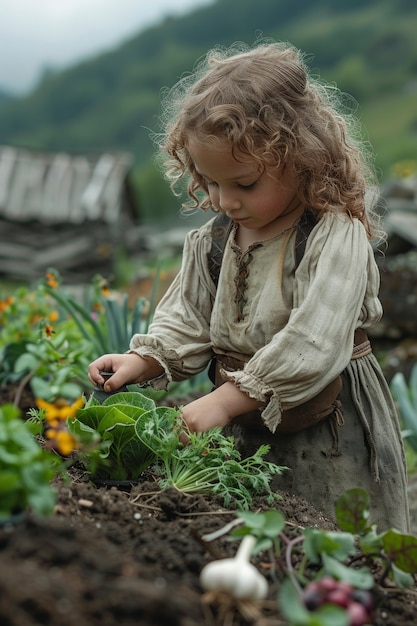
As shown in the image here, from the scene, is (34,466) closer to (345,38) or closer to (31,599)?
(31,599)

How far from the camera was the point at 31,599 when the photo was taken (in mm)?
1190

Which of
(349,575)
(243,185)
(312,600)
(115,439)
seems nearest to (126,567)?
(312,600)

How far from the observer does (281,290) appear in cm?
240

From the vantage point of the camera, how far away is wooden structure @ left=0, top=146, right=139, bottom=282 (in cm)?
1166

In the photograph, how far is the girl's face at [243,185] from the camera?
225cm

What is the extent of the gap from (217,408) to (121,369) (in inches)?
15.3

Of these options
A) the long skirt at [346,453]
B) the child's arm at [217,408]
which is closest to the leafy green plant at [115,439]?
the child's arm at [217,408]

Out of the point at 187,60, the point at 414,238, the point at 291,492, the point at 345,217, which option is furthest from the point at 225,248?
the point at 187,60

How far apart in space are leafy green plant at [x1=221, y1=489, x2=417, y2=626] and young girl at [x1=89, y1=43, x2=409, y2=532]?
484 millimetres

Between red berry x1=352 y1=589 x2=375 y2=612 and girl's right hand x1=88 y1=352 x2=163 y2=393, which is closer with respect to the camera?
red berry x1=352 y1=589 x2=375 y2=612

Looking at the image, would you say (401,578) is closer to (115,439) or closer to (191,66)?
(115,439)

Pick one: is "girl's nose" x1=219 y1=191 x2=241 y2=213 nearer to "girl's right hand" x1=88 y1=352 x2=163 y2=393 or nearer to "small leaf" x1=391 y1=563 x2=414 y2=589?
"girl's right hand" x1=88 y1=352 x2=163 y2=393

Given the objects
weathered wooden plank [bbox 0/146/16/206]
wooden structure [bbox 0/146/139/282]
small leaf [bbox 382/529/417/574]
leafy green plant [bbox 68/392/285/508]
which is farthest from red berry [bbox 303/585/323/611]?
weathered wooden plank [bbox 0/146/16/206]

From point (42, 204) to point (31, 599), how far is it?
35.4 ft
